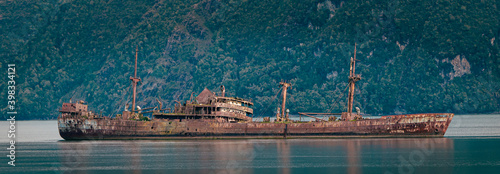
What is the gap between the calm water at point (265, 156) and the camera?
65.4m

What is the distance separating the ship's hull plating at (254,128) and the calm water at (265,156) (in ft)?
5.66

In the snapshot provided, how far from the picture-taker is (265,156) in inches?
2995

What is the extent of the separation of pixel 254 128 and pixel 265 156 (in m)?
24.0

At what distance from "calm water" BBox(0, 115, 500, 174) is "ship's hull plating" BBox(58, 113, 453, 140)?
1.72 meters

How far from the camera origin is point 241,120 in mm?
104250

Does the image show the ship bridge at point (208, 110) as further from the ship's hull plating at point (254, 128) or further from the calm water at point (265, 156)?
the calm water at point (265, 156)

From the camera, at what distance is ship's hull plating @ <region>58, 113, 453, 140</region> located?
326 feet

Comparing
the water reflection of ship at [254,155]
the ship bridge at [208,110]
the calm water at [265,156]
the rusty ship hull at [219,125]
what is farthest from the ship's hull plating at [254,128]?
the water reflection of ship at [254,155]

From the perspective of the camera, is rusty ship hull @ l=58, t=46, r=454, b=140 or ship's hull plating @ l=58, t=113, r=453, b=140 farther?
rusty ship hull @ l=58, t=46, r=454, b=140

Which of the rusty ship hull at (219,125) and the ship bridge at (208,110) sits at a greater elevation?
the ship bridge at (208,110)

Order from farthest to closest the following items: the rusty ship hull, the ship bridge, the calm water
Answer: the ship bridge < the rusty ship hull < the calm water

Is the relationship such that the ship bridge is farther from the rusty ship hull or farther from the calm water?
the calm water

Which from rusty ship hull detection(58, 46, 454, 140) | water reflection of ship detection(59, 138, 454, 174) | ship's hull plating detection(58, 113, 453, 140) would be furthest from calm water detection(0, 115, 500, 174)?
rusty ship hull detection(58, 46, 454, 140)

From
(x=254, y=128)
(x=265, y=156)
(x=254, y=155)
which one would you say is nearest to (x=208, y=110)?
(x=254, y=128)
